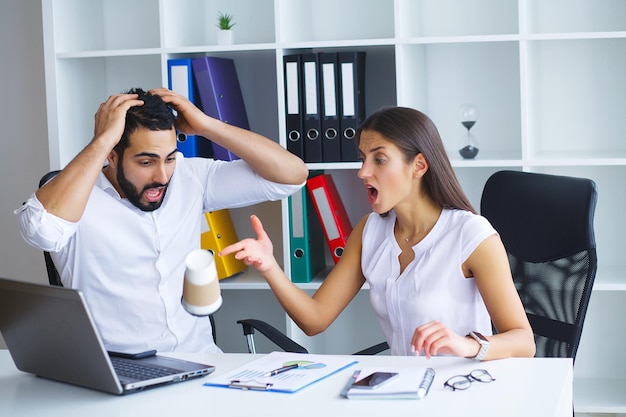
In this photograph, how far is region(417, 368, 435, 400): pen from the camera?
5.09 feet

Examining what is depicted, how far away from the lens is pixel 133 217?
2.37 meters

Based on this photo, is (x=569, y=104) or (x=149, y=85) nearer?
(x=569, y=104)

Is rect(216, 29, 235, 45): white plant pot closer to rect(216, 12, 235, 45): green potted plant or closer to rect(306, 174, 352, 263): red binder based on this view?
rect(216, 12, 235, 45): green potted plant

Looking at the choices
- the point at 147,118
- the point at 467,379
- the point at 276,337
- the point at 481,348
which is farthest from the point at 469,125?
the point at 467,379

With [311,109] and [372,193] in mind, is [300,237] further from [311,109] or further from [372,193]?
[372,193]

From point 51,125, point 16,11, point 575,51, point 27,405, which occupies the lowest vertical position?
point 27,405

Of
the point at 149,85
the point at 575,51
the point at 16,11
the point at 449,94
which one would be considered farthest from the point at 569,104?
the point at 16,11

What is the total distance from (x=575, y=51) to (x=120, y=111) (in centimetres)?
180

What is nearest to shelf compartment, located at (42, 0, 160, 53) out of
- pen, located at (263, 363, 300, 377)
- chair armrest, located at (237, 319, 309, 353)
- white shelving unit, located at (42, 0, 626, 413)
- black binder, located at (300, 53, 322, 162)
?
white shelving unit, located at (42, 0, 626, 413)

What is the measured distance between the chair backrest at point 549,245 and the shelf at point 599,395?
90 centimetres

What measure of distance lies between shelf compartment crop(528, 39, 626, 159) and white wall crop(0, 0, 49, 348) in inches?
79.7

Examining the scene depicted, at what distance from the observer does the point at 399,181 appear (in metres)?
2.19

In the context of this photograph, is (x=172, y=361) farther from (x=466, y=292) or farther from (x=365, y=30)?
(x=365, y=30)

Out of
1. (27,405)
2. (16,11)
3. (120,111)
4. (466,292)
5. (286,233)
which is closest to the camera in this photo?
(27,405)
